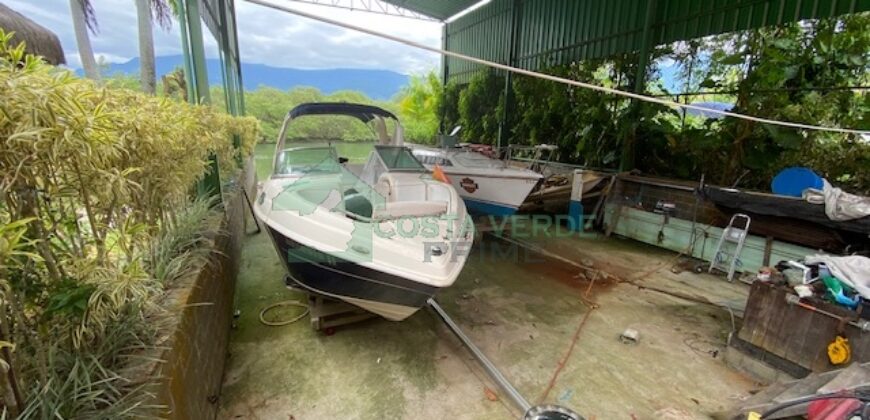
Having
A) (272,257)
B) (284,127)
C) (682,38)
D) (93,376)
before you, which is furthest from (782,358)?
(682,38)

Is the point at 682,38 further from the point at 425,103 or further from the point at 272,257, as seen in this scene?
the point at 425,103

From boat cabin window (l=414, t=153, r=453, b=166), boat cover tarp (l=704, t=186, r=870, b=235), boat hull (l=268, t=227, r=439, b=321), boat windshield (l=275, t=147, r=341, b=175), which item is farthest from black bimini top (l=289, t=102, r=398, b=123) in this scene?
boat cover tarp (l=704, t=186, r=870, b=235)

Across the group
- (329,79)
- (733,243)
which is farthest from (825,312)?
(329,79)

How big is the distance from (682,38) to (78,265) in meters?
7.61

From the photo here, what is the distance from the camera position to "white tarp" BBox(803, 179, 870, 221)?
3.30 metres

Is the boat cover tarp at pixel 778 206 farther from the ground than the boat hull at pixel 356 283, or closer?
farther from the ground

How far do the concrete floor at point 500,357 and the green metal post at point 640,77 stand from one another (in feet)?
9.07

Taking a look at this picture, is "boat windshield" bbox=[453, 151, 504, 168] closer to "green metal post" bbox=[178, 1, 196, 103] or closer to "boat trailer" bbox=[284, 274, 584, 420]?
"boat trailer" bbox=[284, 274, 584, 420]

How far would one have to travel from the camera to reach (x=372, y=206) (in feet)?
9.39

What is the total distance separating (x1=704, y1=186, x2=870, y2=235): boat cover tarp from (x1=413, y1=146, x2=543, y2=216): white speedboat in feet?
7.03

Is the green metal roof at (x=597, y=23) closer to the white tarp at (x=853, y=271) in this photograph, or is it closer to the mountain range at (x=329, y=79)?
the white tarp at (x=853, y=271)

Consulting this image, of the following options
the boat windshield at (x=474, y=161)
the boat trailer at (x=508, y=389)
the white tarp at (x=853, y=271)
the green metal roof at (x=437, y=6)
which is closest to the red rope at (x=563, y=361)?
the boat trailer at (x=508, y=389)

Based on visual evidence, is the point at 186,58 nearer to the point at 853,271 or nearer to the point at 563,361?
the point at 563,361

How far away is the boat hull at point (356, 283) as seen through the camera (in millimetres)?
2307
